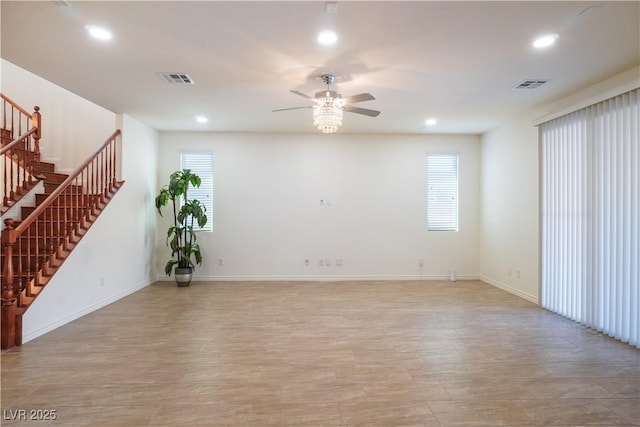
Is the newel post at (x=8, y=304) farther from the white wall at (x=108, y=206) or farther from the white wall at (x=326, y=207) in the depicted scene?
the white wall at (x=326, y=207)

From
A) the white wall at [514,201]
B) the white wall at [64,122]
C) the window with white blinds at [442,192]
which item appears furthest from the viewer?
the window with white blinds at [442,192]

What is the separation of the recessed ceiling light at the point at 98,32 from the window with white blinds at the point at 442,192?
6.09 meters

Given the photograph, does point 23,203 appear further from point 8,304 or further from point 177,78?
point 177,78

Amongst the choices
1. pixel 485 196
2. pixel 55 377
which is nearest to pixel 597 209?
pixel 485 196

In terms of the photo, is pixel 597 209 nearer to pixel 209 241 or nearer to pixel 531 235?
pixel 531 235

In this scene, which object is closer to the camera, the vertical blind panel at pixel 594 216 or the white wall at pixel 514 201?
the vertical blind panel at pixel 594 216

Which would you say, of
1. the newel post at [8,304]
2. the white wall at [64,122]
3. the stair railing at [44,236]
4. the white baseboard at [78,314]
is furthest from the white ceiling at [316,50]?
the white baseboard at [78,314]

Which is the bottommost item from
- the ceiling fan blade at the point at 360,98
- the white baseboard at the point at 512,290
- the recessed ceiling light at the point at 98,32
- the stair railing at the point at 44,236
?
the white baseboard at the point at 512,290

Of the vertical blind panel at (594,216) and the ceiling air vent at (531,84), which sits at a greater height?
the ceiling air vent at (531,84)

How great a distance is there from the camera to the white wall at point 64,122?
6.42 meters

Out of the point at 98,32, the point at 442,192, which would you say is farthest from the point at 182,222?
the point at 442,192

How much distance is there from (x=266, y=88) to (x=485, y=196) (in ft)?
16.9

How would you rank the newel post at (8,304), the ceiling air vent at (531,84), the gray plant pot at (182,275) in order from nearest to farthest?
the newel post at (8,304) → the ceiling air vent at (531,84) → the gray plant pot at (182,275)

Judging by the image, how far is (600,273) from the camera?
13.8 ft
